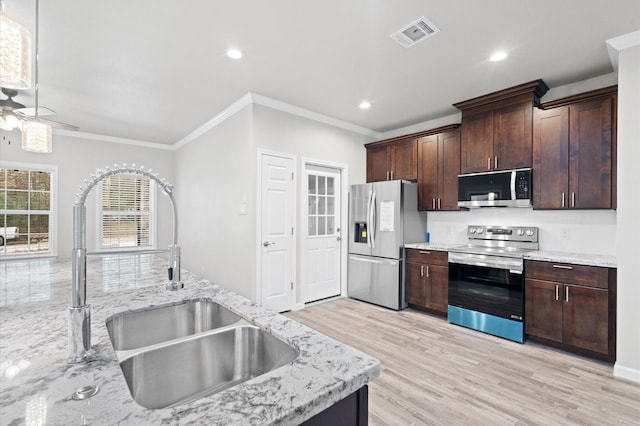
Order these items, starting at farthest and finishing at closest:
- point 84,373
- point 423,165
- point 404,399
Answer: point 423,165
point 404,399
point 84,373

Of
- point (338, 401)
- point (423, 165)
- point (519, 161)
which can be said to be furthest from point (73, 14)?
point (519, 161)

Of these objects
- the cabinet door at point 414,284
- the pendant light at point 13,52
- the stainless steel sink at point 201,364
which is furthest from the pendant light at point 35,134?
the cabinet door at point 414,284

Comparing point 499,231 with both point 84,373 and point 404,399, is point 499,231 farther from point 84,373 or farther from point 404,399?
point 84,373

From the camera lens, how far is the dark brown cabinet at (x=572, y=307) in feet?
8.67

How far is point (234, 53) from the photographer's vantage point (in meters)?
2.81

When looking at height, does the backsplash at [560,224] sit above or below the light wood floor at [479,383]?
above

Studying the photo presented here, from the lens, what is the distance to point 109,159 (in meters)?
5.77

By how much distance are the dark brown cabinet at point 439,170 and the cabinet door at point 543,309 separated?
1.30 meters

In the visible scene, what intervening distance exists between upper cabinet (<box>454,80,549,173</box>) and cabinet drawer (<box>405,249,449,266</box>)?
3.51 feet

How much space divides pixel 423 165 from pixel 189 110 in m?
3.33

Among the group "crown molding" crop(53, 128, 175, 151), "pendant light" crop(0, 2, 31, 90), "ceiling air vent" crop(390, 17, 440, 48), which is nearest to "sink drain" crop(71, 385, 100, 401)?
"pendant light" crop(0, 2, 31, 90)

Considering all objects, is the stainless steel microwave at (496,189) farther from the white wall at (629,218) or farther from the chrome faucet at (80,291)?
the chrome faucet at (80,291)

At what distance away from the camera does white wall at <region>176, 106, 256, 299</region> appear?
3818 millimetres

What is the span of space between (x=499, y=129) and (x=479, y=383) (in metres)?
2.67
